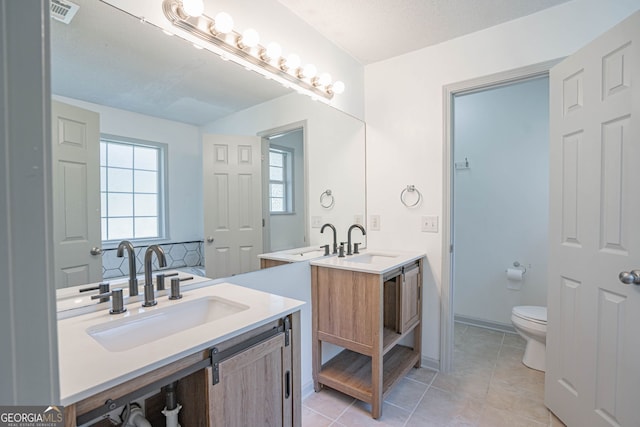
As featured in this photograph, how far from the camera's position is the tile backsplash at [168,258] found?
1.16 m

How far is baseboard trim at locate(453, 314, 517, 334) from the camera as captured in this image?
2.83m

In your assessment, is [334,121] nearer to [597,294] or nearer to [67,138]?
[67,138]

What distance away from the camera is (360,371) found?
79.4 inches

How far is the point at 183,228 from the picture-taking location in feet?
4.69

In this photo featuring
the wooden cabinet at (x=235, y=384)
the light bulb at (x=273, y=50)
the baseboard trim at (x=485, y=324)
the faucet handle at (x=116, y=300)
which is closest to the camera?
the wooden cabinet at (x=235, y=384)

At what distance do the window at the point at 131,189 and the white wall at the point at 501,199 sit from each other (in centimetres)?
239

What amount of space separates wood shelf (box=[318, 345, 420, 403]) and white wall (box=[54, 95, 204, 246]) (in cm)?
127

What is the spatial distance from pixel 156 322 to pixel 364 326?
1130 millimetres

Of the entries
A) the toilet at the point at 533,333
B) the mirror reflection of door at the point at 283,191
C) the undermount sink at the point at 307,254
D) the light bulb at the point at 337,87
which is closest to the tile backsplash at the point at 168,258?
the mirror reflection of door at the point at 283,191

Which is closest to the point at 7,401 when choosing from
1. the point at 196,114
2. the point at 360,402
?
the point at 196,114

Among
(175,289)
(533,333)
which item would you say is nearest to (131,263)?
(175,289)

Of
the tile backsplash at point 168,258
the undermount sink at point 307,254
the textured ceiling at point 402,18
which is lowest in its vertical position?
the undermount sink at point 307,254

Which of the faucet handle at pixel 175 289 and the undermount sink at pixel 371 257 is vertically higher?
the faucet handle at pixel 175 289

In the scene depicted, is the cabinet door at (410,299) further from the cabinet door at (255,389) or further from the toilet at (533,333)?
the cabinet door at (255,389)
